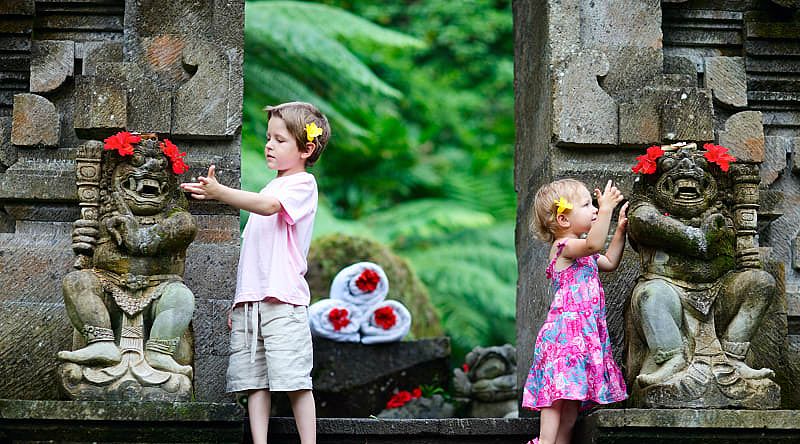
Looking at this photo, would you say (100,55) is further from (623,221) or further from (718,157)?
(718,157)

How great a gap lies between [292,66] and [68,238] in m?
5.30

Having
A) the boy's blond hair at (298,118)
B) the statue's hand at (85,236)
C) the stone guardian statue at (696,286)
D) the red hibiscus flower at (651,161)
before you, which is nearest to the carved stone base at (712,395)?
the stone guardian statue at (696,286)

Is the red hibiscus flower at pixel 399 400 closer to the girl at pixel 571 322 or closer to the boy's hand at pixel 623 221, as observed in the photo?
the girl at pixel 571 322

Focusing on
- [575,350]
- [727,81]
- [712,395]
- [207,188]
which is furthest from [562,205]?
[727,81]

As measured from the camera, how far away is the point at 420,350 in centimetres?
733

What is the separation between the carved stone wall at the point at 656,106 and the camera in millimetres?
5375

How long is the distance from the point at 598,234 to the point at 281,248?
1216 mm

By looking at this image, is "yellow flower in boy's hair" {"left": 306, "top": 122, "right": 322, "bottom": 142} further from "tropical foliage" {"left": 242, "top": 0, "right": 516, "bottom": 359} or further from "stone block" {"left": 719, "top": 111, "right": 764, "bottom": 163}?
"tropical foliage" {"left": 242, "top": 0, "right": 516, "bottom": 359}

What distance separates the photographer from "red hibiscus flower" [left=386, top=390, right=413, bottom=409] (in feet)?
23.2

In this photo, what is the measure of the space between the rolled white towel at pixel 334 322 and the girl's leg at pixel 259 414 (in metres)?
2.53

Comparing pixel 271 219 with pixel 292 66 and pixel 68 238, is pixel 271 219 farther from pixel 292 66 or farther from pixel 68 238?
pixel 292 66

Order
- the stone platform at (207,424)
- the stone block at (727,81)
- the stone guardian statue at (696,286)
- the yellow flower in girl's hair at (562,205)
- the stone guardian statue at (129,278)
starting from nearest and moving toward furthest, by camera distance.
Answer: the stone platform at (207,424)
the stone guardian statue at (129,278)
the stone guardian statue at (696,286)
the yellow flower in girl's hair at (562,205)
the stone block at (727,81)

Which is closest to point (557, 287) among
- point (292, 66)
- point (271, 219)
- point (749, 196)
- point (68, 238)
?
point (749, 196)

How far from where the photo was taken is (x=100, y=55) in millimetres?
5594
